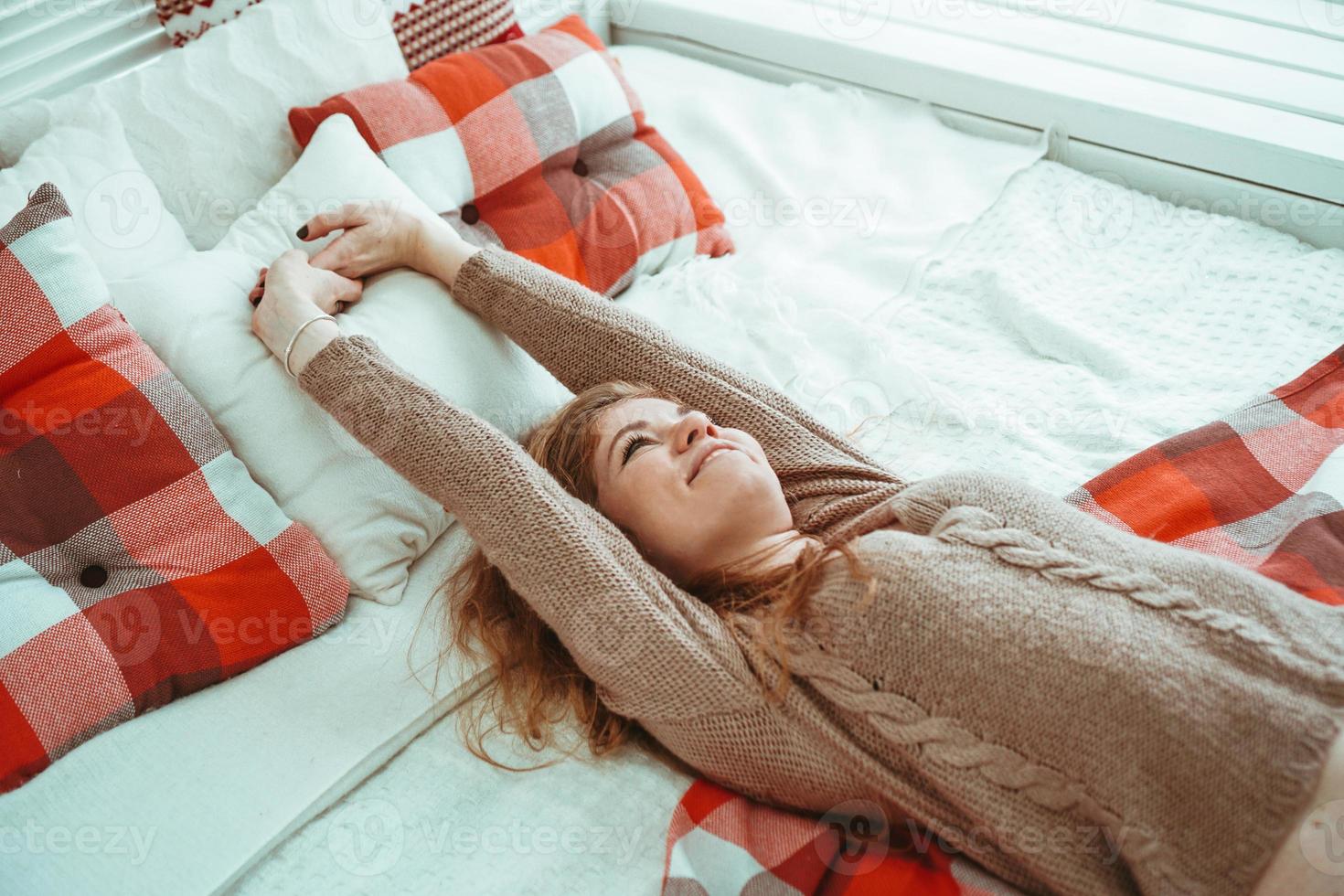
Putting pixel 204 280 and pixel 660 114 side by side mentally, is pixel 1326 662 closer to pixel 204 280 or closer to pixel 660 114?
pixel 204 280

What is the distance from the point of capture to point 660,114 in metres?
2.00

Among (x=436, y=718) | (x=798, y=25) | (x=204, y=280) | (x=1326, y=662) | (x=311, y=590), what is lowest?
(x=436, y=718)

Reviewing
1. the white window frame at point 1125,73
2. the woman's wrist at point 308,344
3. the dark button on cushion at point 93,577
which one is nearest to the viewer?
the dark button on cushion at point 93,577

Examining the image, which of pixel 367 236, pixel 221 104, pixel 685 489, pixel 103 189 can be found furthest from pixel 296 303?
pixel 685 489

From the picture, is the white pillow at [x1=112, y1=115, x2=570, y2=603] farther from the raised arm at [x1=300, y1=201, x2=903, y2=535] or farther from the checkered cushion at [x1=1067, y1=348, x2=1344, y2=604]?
the checkered cushion at [x1=1067, y1=348, x2=1344, y2=604]

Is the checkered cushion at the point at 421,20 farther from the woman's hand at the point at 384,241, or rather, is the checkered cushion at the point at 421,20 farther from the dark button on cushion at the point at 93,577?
the dark button on cushion at the point at 93,577

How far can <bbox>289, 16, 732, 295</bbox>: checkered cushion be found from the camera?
152 centimetres

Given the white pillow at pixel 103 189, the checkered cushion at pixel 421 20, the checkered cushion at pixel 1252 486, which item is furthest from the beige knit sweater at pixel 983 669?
the checkered cushion at pixel 421 20

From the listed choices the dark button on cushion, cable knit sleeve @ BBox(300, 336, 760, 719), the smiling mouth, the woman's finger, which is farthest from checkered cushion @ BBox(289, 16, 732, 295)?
the dark button on cushion

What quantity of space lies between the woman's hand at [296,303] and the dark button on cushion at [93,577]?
32 centimetres

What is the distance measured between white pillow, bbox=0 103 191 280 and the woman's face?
0.72 metres

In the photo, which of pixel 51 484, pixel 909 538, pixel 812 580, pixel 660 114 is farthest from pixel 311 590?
pixel 660 114

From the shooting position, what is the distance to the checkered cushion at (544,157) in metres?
1.52

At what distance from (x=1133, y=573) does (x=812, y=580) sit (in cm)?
32
